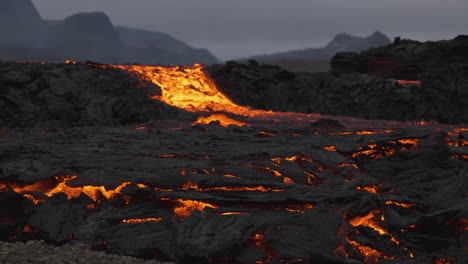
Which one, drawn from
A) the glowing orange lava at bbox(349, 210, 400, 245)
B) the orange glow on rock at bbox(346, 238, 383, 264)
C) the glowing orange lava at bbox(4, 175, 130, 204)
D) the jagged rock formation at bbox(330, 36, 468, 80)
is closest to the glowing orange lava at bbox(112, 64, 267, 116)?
the jagged rock formation at bbox(330, 36, 468, 80)

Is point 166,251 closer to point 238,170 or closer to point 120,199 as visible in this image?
point 120,199

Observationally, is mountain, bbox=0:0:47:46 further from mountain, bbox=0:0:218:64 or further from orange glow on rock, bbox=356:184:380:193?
orange glow on rock, bbox=356:184:380:193

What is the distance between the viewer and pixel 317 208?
802cm

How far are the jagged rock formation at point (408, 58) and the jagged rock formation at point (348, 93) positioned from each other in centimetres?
304

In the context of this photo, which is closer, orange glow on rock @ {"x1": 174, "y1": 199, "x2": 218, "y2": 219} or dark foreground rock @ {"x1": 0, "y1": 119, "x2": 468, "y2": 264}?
dark foreground rock @ {"x1": 0, "y1": 119, "x2": 468, "y2": 264}

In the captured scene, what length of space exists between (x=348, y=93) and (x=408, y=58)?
7079 millimetres

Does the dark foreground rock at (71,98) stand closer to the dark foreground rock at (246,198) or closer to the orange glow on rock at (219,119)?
the orange glow on rock at (219,119)

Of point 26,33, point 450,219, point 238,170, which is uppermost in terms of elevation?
point 26,33

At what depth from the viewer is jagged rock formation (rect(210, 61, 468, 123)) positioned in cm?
2389

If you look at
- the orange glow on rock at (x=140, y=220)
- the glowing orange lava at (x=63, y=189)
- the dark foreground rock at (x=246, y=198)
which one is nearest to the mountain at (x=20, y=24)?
the dark foreground rock at (x=246, y=198)

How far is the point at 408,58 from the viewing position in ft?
101

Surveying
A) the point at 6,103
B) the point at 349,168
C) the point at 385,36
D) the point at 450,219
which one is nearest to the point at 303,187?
the point at 349,168

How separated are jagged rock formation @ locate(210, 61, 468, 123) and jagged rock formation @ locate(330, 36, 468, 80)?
9.96ft

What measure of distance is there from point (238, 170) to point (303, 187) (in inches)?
56.2
